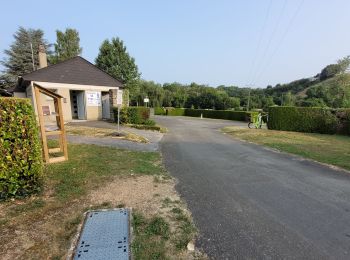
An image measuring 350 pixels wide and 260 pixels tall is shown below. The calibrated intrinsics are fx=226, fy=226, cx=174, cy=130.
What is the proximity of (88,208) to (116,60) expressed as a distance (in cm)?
3171

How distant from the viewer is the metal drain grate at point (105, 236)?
268 centimetres

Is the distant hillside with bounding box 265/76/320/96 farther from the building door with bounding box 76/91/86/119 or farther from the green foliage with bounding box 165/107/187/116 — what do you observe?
the building door with bounding box 76/91/86/119

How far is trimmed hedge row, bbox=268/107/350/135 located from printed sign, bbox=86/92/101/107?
46.0 ft

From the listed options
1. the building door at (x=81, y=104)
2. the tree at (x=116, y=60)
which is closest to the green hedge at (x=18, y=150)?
the building door at (x=81, y=104)

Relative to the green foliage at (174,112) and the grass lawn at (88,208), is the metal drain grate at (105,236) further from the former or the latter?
the green foliage at (174,112)

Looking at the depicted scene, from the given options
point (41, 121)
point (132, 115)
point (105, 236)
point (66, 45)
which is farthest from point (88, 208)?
point (66, 45)

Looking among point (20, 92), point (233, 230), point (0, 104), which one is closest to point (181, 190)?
point (233, 230)

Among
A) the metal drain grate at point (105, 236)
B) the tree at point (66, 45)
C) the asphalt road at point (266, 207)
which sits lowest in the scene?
the asphalt road at point (266, 207)

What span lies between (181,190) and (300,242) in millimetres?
2338

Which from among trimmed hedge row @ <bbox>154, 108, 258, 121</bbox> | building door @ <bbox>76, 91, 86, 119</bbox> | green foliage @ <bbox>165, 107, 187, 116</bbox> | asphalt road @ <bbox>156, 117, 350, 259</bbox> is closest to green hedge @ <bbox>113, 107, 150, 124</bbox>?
building door @ <bbox>76, 91, 86, 119</bbox>

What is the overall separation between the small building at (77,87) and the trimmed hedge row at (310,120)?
41.4ft

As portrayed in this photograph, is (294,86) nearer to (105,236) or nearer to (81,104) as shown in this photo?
A: (81,104)

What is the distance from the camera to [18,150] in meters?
3.98

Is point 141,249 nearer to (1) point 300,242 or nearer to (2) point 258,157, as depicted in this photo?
(1) point 300,242
